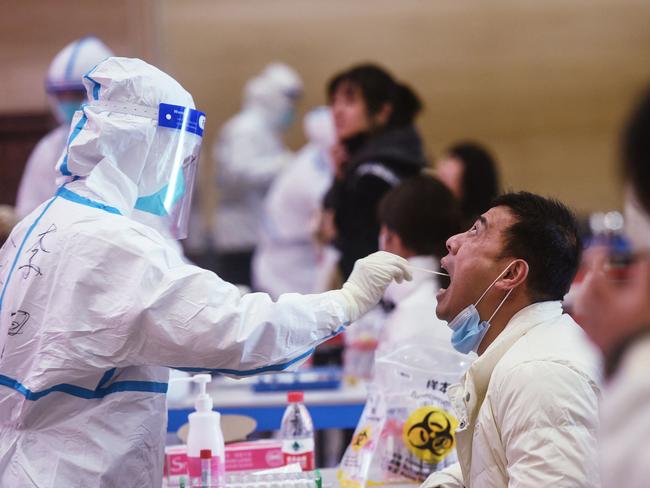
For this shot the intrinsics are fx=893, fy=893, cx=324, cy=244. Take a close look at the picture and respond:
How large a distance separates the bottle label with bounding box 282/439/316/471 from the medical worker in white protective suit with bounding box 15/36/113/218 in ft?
7.19

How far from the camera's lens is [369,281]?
204 cm

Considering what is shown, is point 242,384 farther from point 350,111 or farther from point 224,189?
point 224,189

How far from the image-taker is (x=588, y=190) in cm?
754

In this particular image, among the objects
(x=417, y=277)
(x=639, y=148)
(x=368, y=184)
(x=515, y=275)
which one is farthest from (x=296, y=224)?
(x=639, y=148)

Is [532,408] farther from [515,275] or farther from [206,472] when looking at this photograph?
[206,472]

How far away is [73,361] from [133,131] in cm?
54

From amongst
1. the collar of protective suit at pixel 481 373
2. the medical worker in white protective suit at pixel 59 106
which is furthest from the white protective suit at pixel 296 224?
the collar of protective suit at pixel 481 373

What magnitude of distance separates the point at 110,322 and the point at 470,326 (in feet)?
2.59

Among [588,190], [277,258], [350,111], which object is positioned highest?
[350,111]

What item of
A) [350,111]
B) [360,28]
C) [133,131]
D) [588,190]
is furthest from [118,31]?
[133,131]

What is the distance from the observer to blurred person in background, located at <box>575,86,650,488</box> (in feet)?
3.08

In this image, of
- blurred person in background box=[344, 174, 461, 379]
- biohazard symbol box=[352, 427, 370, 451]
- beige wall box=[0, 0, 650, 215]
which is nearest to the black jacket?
blurred person in background box=[344, 174, 461, 379]

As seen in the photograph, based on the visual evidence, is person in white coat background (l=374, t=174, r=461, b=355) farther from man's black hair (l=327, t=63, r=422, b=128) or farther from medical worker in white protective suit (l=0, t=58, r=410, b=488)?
man's black hair (l=327, t=63, r=422, b=128)

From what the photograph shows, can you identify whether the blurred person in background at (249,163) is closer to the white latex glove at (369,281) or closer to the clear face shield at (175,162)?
the clear face shield at (175,162)
